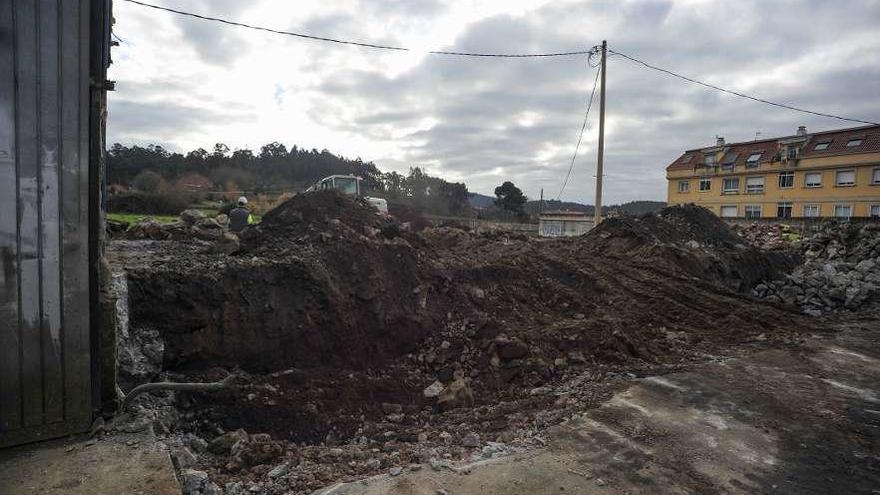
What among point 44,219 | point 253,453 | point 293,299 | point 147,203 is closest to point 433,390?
point 293,299

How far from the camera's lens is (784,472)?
3703mm

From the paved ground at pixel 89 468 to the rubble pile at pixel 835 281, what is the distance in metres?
12.2

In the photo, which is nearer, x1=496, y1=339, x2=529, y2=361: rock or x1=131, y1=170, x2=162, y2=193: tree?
x1=496, y1=339, x2=529, y2=361: rock

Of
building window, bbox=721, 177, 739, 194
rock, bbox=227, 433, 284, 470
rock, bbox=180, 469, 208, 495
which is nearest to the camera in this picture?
rock, bbox=180, 469, 208, 495

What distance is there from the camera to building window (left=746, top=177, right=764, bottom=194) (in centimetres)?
3708

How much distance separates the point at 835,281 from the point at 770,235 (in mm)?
10379

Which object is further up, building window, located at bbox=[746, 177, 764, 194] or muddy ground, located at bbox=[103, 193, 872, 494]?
building window, located at bbox=[746, 177, 764, 194]

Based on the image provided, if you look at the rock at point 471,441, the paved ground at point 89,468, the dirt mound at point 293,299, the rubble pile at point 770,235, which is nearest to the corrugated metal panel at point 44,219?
the paved ground at point 89,468

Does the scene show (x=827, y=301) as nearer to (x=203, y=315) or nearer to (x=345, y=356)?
(x=345, y=356)

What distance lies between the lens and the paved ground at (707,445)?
3361 mm

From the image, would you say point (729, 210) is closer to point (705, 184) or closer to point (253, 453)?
point (705, 184)

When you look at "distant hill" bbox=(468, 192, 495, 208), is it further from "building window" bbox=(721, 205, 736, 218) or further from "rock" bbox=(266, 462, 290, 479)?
"rock" bbox=(266, 462, 290, 479)

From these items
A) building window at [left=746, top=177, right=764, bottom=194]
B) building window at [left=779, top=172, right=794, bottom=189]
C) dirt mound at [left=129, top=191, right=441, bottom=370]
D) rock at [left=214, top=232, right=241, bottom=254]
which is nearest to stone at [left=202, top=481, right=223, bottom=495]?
dirt mound at [left=129, top=191, right=441, bottom=370]

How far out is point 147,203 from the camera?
24.5 metres
